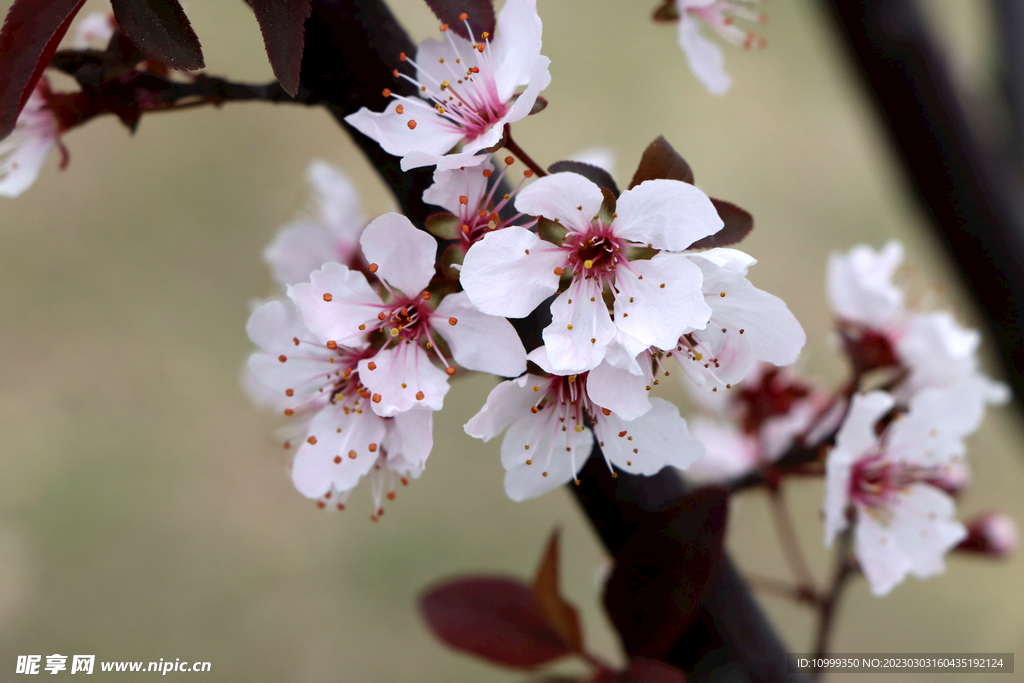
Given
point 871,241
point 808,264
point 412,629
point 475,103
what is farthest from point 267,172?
point 475,103

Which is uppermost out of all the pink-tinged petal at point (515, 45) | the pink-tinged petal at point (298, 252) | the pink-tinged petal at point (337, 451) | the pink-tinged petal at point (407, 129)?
the pink-tinged petal at point (515, 45)

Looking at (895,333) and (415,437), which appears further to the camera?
(895,333)

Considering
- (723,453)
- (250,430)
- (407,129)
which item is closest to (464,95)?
(407,129)

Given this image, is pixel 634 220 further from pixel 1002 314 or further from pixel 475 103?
pixel 1002 314

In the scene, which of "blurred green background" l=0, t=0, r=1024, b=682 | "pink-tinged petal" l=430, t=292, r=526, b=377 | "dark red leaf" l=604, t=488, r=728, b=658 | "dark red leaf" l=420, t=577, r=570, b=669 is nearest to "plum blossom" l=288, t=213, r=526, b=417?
"pink-tinged petal" l=430, t=292, r=526, b=377

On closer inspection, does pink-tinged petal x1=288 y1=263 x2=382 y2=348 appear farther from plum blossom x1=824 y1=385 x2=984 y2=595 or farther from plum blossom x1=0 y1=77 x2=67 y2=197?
plum blossom x1=824 y1=385 x2=984 y2=595

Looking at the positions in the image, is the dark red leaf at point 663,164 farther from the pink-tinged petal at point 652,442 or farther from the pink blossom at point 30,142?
the pink blossom at point 30,142

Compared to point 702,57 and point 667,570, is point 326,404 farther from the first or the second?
point 702,57

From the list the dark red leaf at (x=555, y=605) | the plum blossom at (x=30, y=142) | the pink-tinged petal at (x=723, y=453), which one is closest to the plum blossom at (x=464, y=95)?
the plum blossom at (x=30, y=142)
